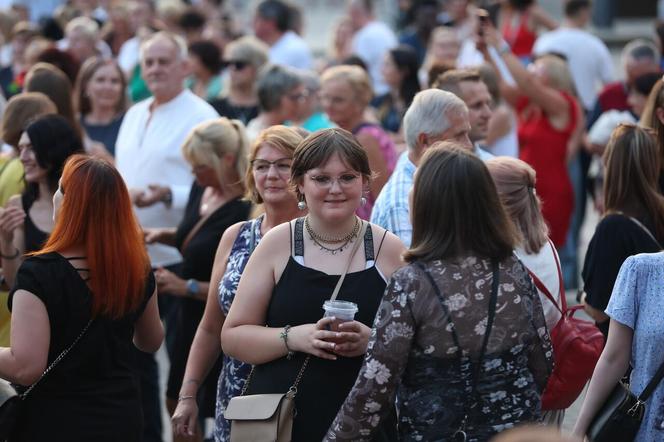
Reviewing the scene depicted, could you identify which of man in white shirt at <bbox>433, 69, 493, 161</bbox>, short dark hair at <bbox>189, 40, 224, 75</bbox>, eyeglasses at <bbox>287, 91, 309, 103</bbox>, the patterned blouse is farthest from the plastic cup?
short dark hair at <bbox>189, 40, 224, 75</bbox>

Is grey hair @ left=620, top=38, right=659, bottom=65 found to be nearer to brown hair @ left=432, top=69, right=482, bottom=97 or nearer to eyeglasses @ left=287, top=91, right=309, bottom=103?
eyeglasses @ left=287, top=91, right=309, bottom=103

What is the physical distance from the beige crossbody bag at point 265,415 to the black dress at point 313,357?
0.11 ft

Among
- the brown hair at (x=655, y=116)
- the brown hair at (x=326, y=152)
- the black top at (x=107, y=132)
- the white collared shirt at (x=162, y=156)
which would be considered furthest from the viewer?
the black top at (x=107, y=132)

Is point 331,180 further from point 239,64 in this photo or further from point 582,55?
point 582,55

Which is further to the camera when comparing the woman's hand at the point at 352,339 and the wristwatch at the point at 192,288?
the wristwatch at the point at 192,288

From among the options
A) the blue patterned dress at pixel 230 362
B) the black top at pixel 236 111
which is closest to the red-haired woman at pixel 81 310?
the blue patterned dress at pixel 230 362

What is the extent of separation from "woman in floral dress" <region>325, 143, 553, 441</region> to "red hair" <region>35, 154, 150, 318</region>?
1.05m

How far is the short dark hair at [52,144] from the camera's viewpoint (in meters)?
5.56

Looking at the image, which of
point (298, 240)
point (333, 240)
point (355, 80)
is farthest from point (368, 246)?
point (355, 80)

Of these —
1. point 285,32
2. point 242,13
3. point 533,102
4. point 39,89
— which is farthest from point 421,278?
point 242,13

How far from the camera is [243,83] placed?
374 inches

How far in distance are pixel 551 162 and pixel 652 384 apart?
5.12 metres

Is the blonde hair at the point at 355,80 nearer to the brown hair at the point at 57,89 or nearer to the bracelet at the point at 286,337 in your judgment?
the brown hair at the point at 57,89

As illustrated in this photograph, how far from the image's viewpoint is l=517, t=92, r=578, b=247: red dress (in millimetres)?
8820
